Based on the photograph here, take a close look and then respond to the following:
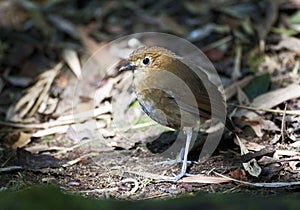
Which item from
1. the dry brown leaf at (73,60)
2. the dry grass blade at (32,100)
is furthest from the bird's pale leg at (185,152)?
the dry brown leaf at (73,60)

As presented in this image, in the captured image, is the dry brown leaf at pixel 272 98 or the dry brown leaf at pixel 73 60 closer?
the dry brown leaf at pixel 272 98

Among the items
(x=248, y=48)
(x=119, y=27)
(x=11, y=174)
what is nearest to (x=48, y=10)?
(x=119, y=27)

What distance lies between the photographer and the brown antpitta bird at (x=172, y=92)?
177 inches

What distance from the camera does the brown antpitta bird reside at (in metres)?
4.50

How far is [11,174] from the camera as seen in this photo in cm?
454

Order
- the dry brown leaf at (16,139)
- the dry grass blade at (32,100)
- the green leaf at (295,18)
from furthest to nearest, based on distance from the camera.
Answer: the green leaf at (295,18)
the dry grass blade at (32,100)
the dry brown leaf at (16,139)

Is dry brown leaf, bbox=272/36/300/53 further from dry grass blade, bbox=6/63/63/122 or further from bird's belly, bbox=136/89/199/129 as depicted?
dry grass blade, bbox=6/63/63/122

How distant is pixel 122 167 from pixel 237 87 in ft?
5.36

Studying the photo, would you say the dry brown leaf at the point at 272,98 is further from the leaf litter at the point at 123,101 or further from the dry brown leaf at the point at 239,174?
the dry brown leaf at the point at 239,174

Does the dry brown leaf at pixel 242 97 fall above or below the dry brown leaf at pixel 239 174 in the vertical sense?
above

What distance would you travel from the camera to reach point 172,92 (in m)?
4.51

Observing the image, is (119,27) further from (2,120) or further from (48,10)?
(2,120)

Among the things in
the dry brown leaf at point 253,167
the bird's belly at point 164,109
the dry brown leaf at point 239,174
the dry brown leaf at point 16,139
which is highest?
the bird's belly at point 164,109

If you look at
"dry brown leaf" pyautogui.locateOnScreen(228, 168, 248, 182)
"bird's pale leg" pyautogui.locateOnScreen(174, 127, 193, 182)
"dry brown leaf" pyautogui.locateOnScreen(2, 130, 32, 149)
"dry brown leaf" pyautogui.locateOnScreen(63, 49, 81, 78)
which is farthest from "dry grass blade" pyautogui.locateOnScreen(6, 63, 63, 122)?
"dry brown leaf" pyautogui.locateOnScreen(228, 168, 248, 182)
